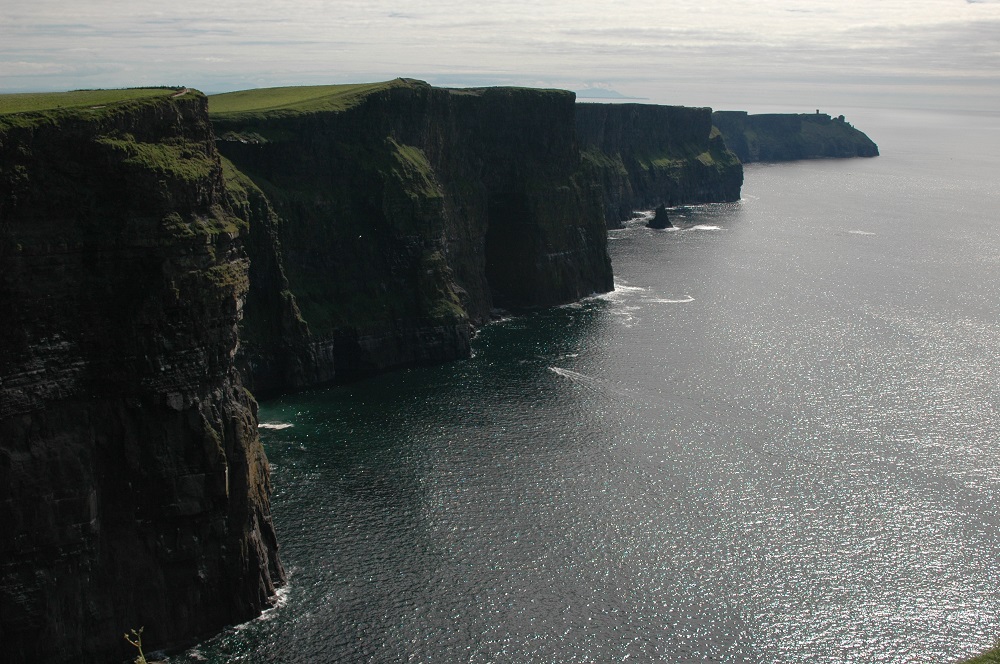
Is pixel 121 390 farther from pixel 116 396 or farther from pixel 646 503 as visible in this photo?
pixel 646 503

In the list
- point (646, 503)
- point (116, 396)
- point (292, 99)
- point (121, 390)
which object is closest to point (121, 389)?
point (121, 390)

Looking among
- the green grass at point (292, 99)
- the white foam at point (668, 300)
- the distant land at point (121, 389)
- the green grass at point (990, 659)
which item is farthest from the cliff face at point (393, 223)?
the green grass at point (990, 659)

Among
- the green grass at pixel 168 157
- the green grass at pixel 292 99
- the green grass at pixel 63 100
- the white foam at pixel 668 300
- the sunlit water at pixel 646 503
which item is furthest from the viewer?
the white foam at pixel 668 300

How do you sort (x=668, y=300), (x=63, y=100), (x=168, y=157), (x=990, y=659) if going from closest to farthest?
(x=990, y=659)
(x=168, y=157)
(x=63, y=100)
(x=668, y=300)

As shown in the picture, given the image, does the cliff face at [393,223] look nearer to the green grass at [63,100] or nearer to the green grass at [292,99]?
the green grass at [292,99]

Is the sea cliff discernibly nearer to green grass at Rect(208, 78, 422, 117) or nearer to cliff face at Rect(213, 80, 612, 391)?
cliff face at Rect(213, 80, 612, 391)

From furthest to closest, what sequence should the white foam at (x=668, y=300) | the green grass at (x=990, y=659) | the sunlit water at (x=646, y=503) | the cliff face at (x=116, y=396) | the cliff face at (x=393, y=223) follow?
the white foam at (x=668, y=300), the cliff face at (x=393, y=223), the sunlit water at (x=646, y=503), the cliff face at (x=116, y=396), the green grass at (x=990, y=659)
